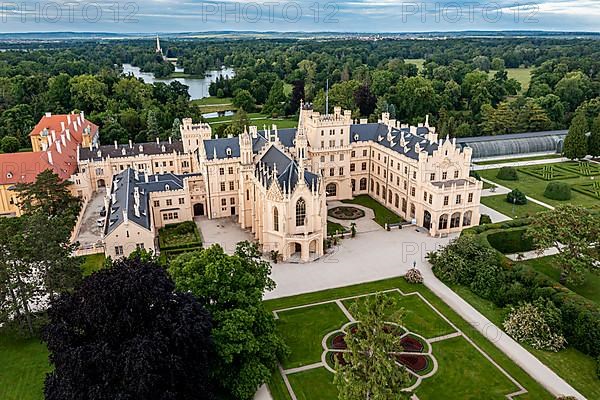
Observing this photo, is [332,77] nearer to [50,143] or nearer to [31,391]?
[50,143]

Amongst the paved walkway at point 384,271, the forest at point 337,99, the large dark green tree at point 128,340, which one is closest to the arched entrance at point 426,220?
the paved walkway at point 384,271

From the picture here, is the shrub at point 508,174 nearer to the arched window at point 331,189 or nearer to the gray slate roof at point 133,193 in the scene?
the arched window at point 331,189

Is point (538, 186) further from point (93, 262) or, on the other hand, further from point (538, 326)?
point (93, 262)

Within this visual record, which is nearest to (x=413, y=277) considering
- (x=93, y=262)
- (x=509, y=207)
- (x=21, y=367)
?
(x=509, y=207)

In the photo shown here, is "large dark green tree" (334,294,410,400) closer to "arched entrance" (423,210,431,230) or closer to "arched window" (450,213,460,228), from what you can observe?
"arched entrance" (423,210,431,230)

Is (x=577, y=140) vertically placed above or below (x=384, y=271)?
above

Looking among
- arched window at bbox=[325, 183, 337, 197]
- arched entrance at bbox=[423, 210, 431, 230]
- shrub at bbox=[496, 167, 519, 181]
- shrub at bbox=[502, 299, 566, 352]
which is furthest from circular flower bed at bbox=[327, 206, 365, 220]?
shrub at bbox=[496, 167, 519, 181]

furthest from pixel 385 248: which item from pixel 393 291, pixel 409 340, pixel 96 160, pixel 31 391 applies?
pixel 96 160
